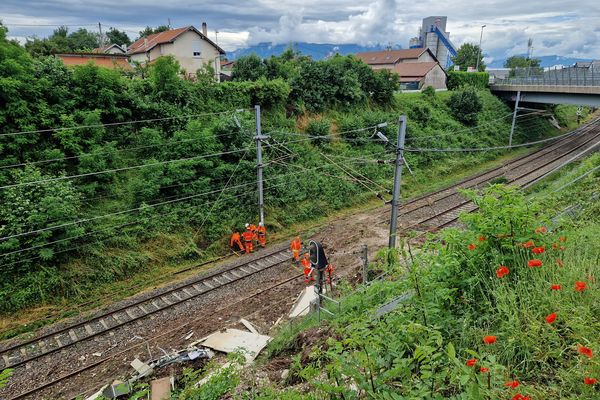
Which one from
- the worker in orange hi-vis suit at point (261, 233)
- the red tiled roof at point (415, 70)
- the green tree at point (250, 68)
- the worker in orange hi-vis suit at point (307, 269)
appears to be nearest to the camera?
the worker in orange hi-vis suit at point (307, 269)

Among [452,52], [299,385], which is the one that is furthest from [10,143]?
[452,52]

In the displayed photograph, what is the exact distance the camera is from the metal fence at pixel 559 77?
2669 cm

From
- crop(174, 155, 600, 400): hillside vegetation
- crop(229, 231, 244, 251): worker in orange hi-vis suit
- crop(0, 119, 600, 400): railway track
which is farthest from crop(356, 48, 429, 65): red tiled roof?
crop(174, 155, 600, 400): hillside vegetation

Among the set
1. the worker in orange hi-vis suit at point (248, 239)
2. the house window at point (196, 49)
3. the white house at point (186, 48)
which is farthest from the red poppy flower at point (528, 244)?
the house window at point (196, 49)

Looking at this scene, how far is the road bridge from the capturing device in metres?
26.6

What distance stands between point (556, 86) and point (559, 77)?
0.89 metres

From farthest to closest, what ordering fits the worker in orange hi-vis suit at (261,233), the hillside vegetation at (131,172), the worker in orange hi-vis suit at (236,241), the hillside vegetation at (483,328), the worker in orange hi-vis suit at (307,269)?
1. the worker in orange hi-vis suit at (261,233)
2. the worker in orange hi-vis suit at (236,241)
3. the worker in orange hi-vis suit at (307,269)
4. the hillside vegetation at (131,172)
5. the hillside vegetation at (483,328)

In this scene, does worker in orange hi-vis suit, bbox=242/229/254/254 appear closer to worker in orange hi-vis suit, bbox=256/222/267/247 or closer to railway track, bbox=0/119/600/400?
worker in orange hi-vis suit, bbox=256/222/267/247

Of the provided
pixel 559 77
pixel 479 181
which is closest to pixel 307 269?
pixel 479 181

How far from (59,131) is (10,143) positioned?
164 cm

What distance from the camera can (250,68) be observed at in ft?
88.4

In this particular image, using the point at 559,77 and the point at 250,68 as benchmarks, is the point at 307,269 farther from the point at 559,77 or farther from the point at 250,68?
the point at 559,77

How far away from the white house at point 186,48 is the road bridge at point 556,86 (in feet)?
95.9

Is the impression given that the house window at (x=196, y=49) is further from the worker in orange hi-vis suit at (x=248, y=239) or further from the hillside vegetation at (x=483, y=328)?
the hillside vegetation at (x=483, y=328)
